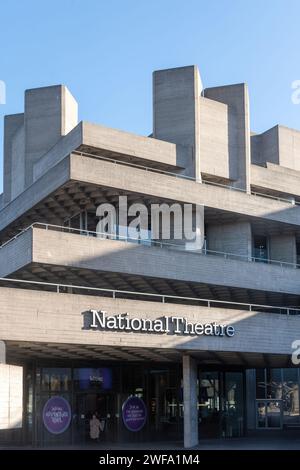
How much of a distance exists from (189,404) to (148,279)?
6335mm

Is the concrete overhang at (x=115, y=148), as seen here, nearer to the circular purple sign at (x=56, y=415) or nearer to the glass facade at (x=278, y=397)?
the circular purple sign at (x=56, y=415)

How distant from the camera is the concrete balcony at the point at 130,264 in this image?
1170 inches

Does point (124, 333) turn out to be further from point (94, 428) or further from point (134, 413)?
point (134, 413)

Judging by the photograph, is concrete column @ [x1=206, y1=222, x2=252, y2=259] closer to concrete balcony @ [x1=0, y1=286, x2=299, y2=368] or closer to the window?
the window

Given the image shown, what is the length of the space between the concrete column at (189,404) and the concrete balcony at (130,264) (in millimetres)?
4762

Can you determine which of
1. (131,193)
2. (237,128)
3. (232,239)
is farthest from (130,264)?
(237,128)

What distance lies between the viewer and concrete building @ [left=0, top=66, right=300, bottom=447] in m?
27.4

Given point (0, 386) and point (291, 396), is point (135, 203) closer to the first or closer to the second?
point (0, 386)

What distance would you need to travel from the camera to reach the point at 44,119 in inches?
1479

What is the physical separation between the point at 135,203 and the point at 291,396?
14132 millimetres

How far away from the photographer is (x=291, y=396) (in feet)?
132

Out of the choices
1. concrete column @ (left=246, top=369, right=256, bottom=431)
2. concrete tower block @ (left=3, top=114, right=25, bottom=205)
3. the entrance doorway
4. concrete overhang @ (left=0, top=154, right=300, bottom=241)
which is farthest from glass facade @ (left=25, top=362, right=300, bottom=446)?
concrete tower block @ (left=3, top=114, right=25, bottom=205)

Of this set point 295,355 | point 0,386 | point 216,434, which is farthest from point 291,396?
point 0,386

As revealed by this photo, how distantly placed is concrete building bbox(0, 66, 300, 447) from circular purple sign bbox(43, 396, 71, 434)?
49 millimetres
